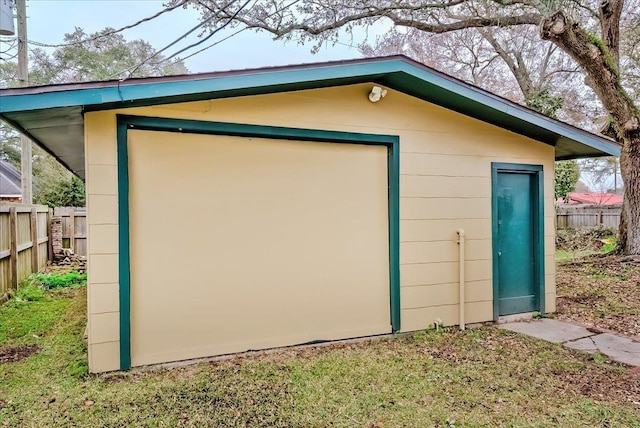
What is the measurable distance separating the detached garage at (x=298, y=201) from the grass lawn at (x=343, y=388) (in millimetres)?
360

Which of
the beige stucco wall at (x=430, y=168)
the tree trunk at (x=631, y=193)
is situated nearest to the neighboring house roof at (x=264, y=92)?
the beige stucco wall at (x=430, y=168)

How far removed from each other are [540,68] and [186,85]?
53.2 ft

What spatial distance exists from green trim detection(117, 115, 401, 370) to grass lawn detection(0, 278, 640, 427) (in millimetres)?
451

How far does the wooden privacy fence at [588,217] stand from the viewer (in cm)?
1423

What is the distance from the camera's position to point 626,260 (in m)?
8.40

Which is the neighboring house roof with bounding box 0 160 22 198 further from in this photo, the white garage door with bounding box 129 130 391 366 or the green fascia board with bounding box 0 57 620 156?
the green fascia board with bounding box 0 57 620 156

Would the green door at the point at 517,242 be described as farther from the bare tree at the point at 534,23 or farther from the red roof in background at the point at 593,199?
the red roof in background at the point at 593,199

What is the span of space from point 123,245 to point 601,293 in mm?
7096

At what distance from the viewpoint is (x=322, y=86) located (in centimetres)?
420

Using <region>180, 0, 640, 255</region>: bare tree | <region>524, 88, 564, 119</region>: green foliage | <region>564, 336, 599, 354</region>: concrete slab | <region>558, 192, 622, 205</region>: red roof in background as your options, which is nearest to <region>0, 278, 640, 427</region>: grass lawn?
<region>564, 336, 599, 354</region>: concrete slab

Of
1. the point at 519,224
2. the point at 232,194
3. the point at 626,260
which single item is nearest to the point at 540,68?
the point at 626,260

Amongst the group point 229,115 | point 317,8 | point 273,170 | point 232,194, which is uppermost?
point 317,8

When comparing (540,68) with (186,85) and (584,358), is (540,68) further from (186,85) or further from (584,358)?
(186,85)

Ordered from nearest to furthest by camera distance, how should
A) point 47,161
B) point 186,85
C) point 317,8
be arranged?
point 186,85, point 317,8, point 47,161
